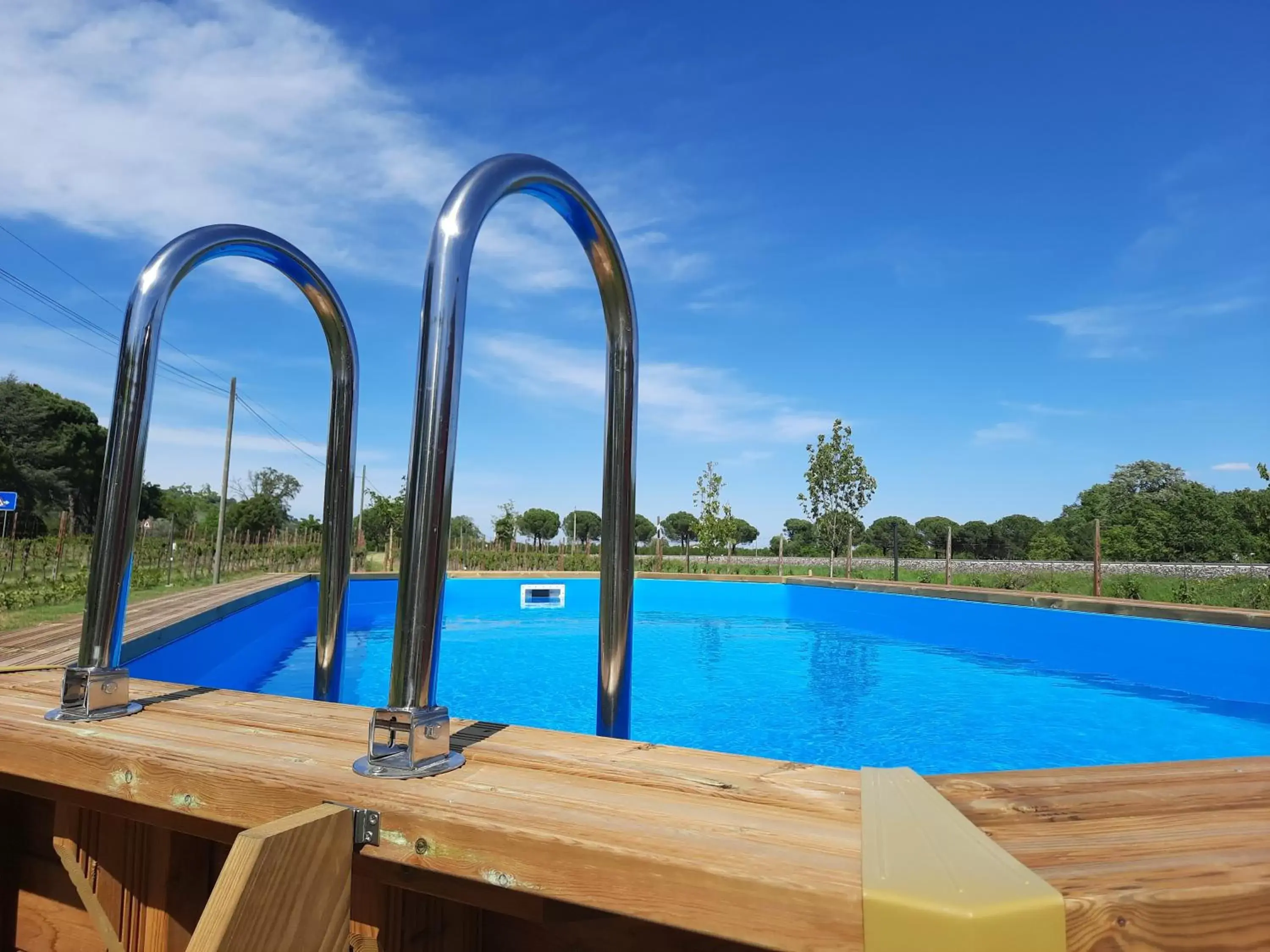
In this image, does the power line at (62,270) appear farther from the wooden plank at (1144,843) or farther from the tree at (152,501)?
the wooden plank at (1144,843)

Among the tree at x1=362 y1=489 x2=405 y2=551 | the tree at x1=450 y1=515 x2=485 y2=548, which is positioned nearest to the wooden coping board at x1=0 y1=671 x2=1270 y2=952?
the tree at x1=450 y1=515 x2=485 y2=548

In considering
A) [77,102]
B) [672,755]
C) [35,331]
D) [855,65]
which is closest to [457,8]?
[77,102]

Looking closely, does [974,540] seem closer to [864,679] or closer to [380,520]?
[380,520]

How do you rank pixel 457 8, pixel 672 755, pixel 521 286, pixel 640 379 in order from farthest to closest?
pixel 521 286
pixel 457 8
pixel 640 379
pixel 672 755

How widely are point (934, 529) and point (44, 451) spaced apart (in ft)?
171

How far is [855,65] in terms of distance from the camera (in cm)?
1079

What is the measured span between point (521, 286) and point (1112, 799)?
506 inches

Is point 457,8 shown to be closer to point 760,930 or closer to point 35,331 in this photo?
point 760,930

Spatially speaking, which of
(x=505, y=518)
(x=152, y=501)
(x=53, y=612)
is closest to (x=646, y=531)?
(x=505, y=518)

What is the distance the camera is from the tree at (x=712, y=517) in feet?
83.1

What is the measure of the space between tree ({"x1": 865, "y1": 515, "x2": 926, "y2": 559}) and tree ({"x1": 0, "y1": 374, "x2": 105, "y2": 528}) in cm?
3626

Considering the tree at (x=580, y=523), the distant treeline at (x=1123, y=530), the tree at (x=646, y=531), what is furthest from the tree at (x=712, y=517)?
the tree at (x=580, y=523)

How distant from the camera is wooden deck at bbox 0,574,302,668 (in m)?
3.69

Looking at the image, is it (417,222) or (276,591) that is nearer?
(417,222)
